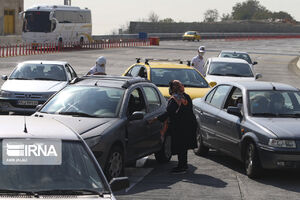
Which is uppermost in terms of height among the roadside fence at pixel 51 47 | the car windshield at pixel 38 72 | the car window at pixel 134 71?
the car window at pixel 134 71

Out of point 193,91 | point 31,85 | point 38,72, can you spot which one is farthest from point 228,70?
point 31,85

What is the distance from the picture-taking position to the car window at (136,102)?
471 inches

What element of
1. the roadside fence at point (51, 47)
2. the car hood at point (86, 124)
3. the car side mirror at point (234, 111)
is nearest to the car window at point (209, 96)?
the car side mirror at point (234, 111)

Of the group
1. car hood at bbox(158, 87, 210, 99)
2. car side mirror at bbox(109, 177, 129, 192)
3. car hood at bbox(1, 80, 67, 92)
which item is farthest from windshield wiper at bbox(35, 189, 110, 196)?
car hood at bbox(1, 80, 67, 92)

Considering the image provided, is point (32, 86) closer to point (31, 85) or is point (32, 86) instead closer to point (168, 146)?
point (31, 85)

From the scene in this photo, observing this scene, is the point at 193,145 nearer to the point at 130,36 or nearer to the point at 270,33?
the point at 130,36

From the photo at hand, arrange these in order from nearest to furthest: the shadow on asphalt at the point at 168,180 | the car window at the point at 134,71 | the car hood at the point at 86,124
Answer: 1. the car hood at the point at 86,124
2. the shadow on asphalt at the point at 168,180
3. the car window at the point at 134,71

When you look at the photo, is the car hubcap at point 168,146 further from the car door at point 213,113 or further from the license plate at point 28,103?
the license plate at point 28,103

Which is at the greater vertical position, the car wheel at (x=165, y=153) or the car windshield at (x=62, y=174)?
the car windshield at (x=62, y=174)

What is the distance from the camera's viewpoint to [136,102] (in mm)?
12258

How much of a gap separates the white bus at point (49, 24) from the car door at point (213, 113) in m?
47.7

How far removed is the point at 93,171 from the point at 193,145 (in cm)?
597

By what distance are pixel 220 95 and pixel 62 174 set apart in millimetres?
7749

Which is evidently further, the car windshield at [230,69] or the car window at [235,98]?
the car windshield at [230,69]
